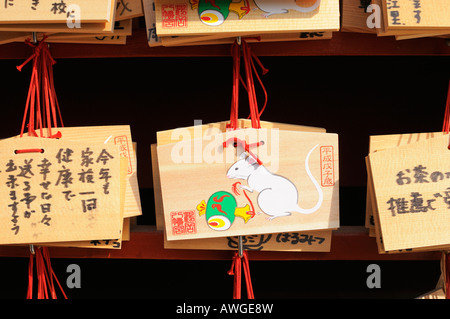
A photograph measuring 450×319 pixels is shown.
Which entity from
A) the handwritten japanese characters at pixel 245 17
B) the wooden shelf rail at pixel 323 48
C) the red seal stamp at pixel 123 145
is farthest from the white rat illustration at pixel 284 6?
the red seal stamp at pixel 123 145

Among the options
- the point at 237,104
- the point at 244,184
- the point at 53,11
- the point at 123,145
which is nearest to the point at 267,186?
the point at 244,184

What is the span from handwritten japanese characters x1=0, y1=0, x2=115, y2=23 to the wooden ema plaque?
9.4 inches

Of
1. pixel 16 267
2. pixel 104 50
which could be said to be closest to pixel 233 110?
pixel 104 50

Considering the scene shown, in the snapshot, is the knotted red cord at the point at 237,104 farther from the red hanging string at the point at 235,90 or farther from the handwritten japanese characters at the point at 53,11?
the handwritten japanese characters at the point at 53,11

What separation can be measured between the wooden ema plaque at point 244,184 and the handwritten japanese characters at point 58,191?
0.10 meters

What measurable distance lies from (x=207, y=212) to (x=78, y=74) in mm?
660

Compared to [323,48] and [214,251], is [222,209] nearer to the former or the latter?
[214,251]

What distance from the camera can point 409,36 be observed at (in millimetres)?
897

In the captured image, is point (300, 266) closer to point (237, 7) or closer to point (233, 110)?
point (233, 110)

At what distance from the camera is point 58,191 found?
90 cm

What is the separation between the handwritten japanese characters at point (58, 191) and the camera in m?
0.89

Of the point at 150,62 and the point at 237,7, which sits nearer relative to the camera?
the point at 237,7

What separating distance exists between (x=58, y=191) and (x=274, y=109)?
652 millimetres

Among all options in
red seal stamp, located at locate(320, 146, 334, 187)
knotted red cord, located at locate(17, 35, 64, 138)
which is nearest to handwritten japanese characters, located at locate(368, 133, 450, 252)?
red seal stamp, located at locate(320, 146, 334, 187)
